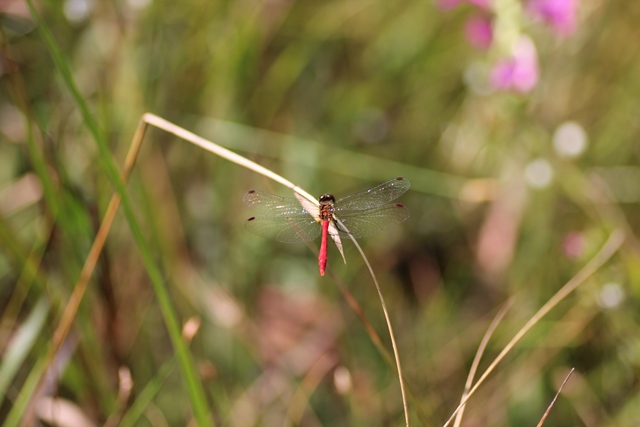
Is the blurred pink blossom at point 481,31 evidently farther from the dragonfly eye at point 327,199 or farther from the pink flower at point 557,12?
the dragonfly eye at point 327,199

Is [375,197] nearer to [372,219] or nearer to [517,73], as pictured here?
[372,219]

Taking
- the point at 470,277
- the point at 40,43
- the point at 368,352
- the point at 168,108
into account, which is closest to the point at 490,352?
the point at 368,352

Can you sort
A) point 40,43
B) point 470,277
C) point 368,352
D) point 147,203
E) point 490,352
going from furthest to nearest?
point 40,43 < point 470,277 < point 368,352 < point 490,352 < point 147,203

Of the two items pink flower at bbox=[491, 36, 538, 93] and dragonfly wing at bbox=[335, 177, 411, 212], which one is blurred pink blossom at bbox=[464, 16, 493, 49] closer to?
pink flower at bbox=[491, 36, 538, 93]

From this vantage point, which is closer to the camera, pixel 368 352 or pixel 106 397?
pixel 106 397

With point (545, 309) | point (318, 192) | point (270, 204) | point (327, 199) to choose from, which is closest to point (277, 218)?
point (270, 204)

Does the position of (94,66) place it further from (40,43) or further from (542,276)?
(542,276)

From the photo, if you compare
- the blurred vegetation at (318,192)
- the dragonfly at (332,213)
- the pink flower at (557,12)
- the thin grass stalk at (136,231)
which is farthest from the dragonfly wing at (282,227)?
the pink flower at (557,12)
